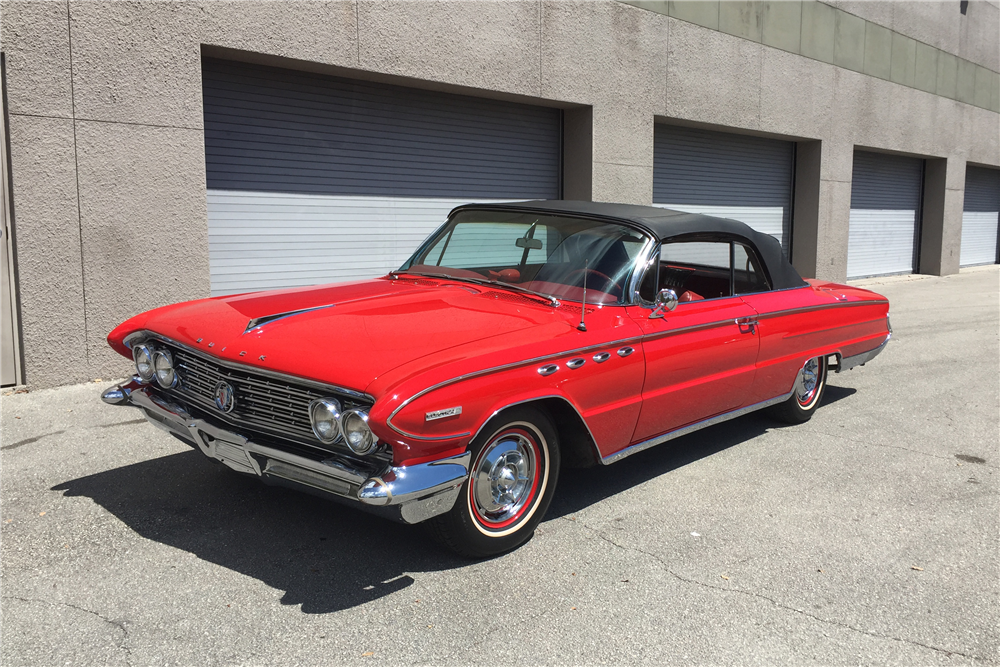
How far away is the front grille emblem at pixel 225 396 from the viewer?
11.1ft

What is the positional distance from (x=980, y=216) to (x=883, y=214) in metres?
5.90

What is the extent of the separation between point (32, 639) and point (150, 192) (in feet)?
15.8

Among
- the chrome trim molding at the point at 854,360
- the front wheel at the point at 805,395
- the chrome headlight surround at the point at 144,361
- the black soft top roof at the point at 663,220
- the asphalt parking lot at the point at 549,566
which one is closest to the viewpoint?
the asphalt parking lot at the point at 549,566

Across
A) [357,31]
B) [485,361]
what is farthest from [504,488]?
[357,31]

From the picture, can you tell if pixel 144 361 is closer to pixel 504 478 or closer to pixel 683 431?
pixel 504 478

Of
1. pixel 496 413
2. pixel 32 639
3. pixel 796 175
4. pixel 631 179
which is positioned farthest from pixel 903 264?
pixel 32 639

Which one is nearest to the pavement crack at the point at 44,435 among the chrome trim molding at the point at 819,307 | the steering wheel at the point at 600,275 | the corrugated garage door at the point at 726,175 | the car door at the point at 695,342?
the steering wheel at the point at 600,275

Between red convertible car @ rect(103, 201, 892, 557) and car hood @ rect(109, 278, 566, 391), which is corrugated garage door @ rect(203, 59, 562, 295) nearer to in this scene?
red convertible car @ rect(103, 201, 892, 557)

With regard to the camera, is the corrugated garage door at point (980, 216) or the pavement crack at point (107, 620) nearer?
the pavement crack at point (107, 620)

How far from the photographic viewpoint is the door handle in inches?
186

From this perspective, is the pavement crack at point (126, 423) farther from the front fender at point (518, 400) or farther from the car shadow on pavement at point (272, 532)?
the front fender at point (518, 400)

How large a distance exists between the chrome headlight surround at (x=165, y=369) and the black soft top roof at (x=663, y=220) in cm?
203

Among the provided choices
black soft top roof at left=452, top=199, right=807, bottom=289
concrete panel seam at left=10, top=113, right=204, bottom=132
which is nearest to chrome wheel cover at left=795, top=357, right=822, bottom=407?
black soft top roof at left=452, top=199, right=807, bottom=289

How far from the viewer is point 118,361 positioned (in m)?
6.83
